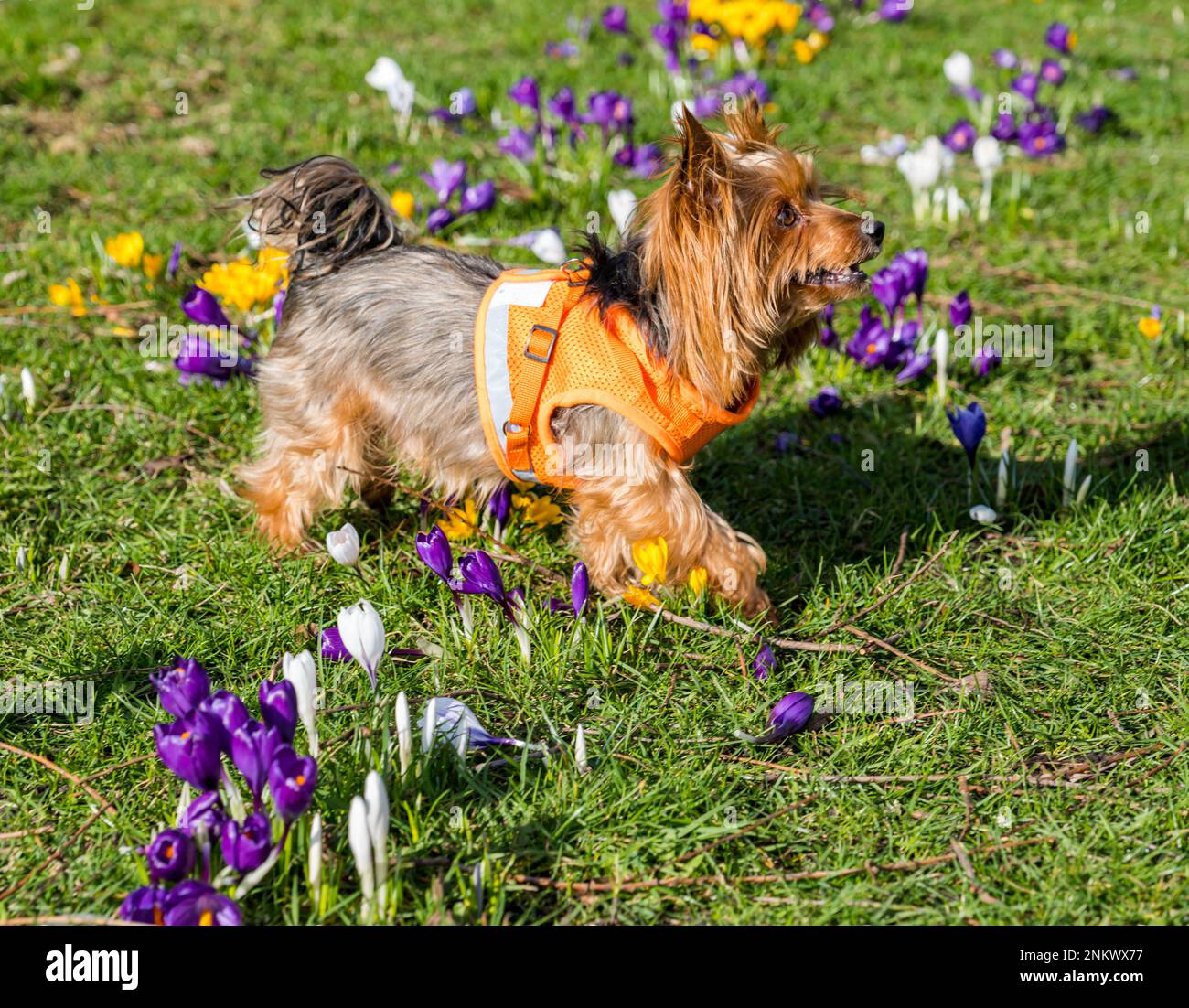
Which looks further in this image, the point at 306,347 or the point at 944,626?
the point at 306,347

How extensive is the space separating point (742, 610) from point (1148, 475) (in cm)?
192

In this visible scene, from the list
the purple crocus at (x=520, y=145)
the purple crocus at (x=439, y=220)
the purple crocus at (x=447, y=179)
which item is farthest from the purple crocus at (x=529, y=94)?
the purple crocus at (x=439, y=220)

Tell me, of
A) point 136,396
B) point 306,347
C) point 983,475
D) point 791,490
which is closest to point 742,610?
point 791,490

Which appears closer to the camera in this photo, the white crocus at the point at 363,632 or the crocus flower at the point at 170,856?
the crocus flower at the point at 170,856

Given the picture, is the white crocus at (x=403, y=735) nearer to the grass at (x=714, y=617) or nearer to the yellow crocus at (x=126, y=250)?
the grass at (x=714, y=617)

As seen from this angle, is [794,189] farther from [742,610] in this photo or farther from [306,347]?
[306,347]

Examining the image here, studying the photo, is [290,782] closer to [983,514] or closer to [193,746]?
[193,746]

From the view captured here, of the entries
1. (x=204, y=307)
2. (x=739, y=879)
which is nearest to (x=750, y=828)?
(x=739, y=879)

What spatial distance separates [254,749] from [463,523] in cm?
179

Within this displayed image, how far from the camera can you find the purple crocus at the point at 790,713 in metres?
3.22

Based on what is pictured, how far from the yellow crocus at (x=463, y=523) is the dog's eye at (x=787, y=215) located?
149 centimetres

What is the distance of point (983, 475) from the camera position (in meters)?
4.53

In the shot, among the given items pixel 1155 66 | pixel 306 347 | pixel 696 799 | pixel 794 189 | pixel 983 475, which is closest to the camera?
pixel 696 799

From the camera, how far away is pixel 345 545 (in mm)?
3668
